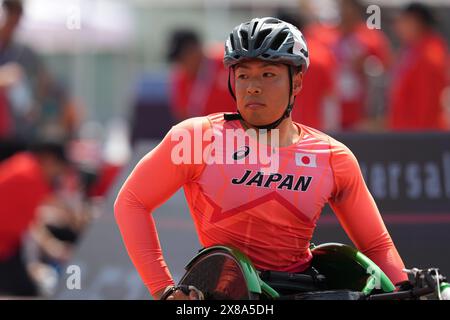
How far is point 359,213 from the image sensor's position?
186 inches

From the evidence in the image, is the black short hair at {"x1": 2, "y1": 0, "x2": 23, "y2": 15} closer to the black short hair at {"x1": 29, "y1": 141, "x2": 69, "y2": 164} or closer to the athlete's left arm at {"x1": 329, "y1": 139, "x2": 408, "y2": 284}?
the black short hair at {"x1": 29, "y1": 141, "x2": 69, "y2": 164}

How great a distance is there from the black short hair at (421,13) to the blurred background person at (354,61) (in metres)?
0.65

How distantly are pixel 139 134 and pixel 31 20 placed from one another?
4.28 m

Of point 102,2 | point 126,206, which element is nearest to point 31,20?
point 102,2

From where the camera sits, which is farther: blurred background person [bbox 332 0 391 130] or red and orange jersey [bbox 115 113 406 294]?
blurred background person [bbox 332 0 391 130]

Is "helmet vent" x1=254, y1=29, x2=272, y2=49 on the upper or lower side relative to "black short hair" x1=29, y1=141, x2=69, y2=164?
upper

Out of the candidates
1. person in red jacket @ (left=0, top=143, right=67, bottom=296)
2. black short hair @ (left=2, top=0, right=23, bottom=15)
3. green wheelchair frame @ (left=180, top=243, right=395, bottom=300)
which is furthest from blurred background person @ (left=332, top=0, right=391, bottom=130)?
green wheelchair frame @ (left=180, top=243, right=395, bottom=300)

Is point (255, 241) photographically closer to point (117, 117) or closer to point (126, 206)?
point (126, 206)

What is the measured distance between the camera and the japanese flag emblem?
456 cm

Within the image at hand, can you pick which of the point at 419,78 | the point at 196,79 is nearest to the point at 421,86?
the point at 419,78

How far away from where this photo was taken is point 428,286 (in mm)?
4117

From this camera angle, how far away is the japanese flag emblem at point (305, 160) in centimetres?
456

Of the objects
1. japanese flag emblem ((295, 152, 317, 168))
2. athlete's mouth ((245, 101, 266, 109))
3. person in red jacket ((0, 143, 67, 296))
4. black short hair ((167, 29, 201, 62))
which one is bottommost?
person in red jacket ((0, 143, 67, 296))

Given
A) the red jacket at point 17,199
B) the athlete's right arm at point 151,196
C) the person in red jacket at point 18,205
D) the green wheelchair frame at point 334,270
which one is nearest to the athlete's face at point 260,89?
the athlete's right arm at point 151,196
